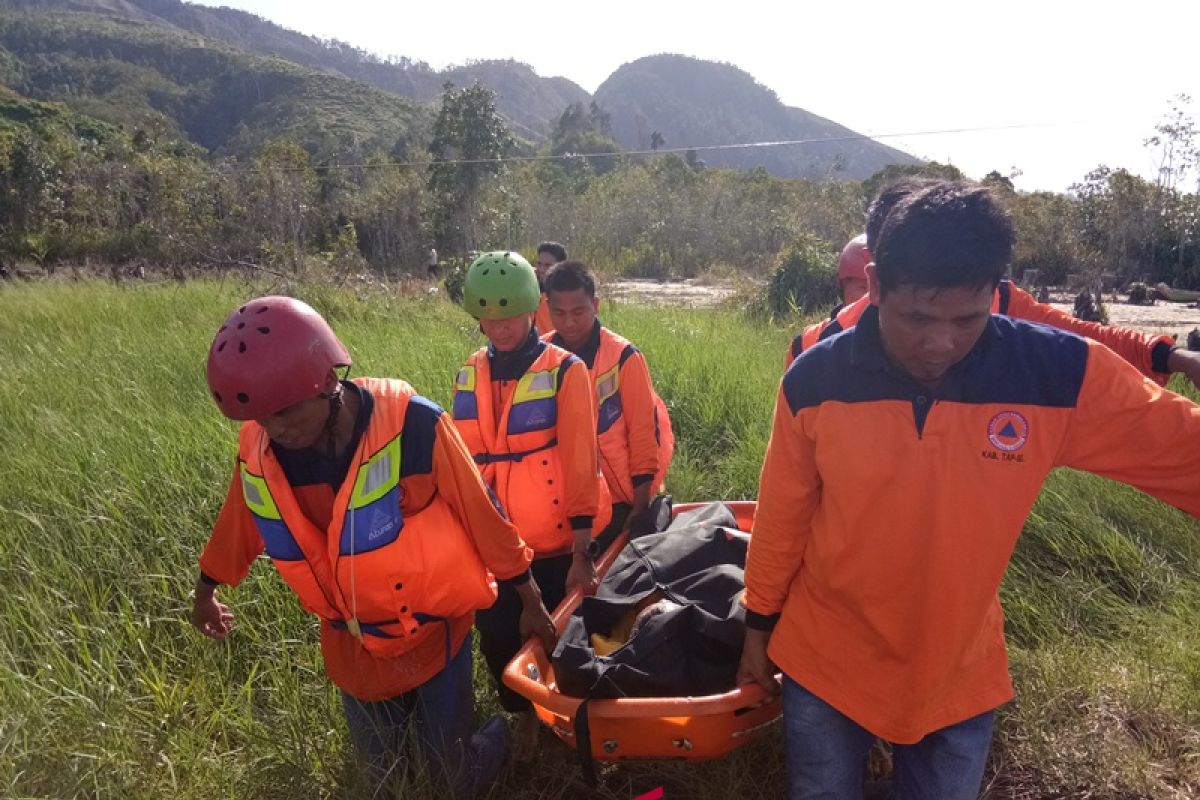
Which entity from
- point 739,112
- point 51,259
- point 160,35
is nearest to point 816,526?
point 51,259

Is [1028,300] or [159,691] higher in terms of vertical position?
[1028,300]

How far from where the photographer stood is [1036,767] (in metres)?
2.35

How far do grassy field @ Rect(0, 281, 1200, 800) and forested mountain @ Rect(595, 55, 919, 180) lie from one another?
129853mm

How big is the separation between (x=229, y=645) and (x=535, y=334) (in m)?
1.67

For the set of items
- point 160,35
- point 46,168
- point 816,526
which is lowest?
point 46,168

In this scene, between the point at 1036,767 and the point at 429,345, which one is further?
Answer: the point at 429,345

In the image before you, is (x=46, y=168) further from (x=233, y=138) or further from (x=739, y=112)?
(x=739, y=112)

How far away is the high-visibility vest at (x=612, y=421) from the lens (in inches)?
126

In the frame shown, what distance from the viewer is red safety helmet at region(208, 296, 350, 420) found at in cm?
164

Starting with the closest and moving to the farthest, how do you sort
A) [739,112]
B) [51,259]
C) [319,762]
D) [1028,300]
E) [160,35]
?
[319,762], [1028,300], [51,259], [160,35], [739,112]

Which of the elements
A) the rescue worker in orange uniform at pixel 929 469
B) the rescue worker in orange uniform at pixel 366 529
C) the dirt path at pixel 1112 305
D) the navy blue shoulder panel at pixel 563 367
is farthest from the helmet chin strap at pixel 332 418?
the dirt path at pixel 1112 305

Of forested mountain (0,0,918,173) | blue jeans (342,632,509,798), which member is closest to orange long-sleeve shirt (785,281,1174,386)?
blue jeans (342,632,509,798)

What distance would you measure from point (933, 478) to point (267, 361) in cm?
142

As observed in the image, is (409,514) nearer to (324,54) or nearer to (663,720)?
(663,720)
